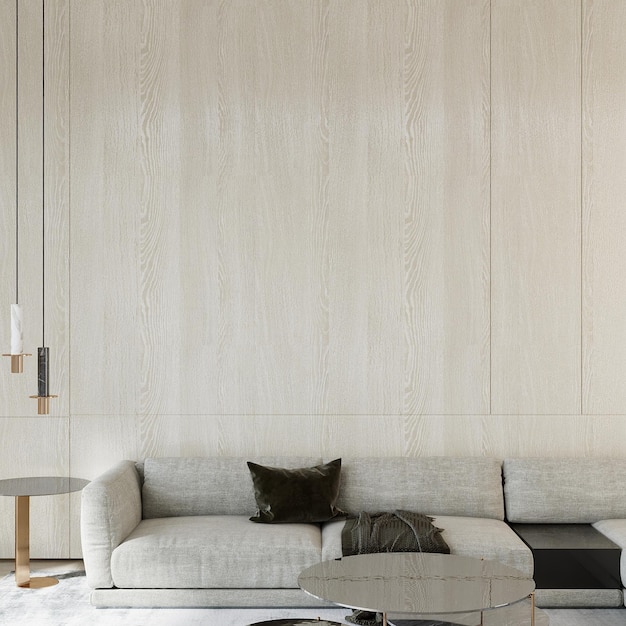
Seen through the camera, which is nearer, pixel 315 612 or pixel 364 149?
pixel 315 612

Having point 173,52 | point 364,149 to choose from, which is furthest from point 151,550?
point 173,52

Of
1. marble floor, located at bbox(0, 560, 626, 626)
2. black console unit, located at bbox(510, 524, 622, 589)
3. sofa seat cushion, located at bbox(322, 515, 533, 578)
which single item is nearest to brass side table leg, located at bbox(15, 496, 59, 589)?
marble floor, located at bbox(0, 560, 626, 626)

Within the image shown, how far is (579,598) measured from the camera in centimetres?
391

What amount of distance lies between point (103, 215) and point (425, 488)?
2322 mm

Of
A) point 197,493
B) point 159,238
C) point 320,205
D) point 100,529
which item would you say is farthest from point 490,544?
point 159,238

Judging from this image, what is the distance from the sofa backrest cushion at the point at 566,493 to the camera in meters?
4.34

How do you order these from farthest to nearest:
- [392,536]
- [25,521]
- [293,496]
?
[25,521]
[293,496]
[392,536]

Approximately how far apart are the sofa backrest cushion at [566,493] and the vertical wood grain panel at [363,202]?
80cm

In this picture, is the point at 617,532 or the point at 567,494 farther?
the point at 567,494

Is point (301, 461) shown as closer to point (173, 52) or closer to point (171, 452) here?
point (171, 452)

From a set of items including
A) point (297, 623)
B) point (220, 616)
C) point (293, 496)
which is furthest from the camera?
point (293, 496)

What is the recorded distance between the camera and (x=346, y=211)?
4.73 meters

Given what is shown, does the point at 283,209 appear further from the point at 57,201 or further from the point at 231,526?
the point at 231,526

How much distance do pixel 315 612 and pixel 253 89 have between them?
279 cm
